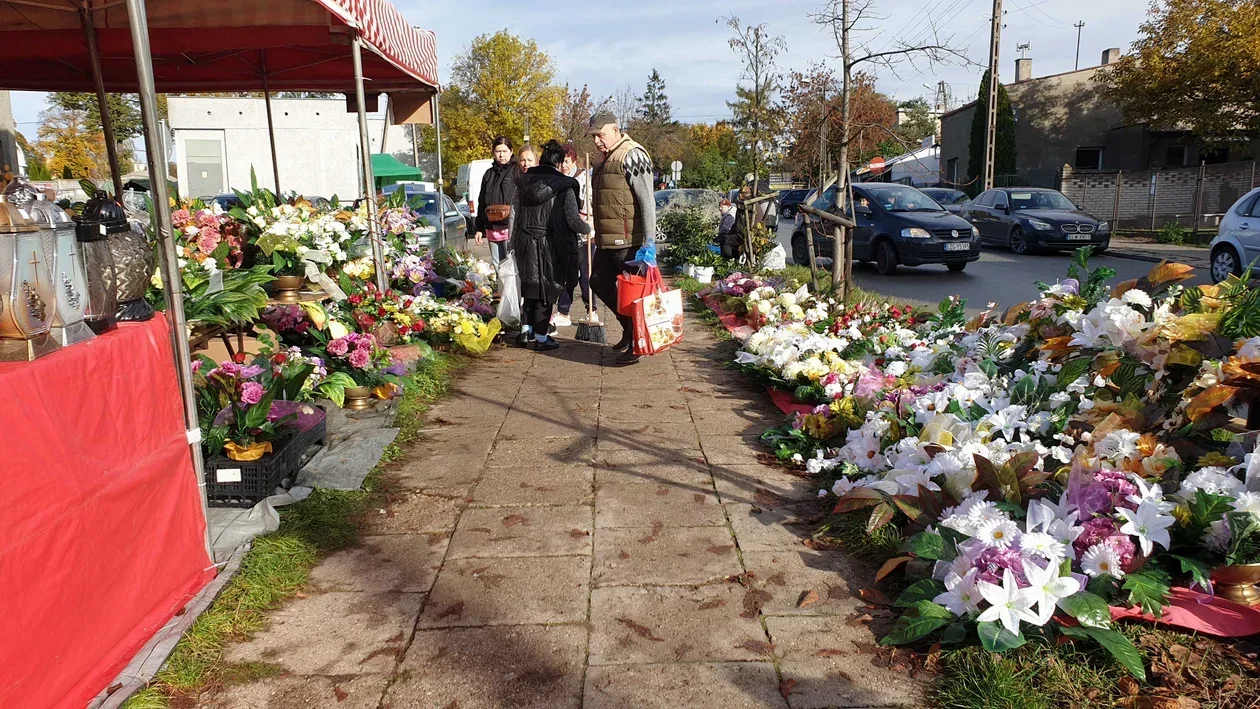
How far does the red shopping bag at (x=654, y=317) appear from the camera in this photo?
677 cm

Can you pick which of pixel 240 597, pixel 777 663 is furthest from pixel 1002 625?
pixel 240 597

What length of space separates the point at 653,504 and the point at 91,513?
2.30 metres

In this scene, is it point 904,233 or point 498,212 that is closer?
point 498,212

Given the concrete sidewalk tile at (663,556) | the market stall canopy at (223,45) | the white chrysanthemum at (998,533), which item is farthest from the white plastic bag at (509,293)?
the white chrysanthemum at (998,533)

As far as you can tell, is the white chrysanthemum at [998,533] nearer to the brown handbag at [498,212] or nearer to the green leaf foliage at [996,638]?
the green leaf foliage at [996,638]

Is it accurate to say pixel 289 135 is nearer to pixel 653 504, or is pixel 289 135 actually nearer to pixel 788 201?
pixel 788 201

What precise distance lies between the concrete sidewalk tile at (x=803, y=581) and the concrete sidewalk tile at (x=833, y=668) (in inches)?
2.8

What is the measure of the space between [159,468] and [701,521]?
2135 mm

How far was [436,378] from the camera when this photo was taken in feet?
21.1

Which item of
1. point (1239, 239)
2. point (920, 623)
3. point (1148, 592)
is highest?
point (1239, 239)

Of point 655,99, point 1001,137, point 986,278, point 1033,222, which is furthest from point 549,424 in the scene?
point 655,99

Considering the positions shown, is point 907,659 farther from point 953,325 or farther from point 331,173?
point 331,173

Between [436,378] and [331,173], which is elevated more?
[331,173]

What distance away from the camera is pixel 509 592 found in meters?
3.20
